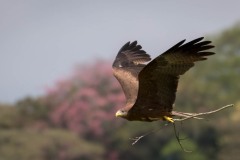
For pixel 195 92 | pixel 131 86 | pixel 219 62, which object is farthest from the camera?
pixel 219 62

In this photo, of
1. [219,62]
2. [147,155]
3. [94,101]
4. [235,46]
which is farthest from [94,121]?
[235,46]

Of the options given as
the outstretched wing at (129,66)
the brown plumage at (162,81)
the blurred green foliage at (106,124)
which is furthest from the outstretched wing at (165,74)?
the blurred green foliage at (106,124)

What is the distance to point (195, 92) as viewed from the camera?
34.8 meters

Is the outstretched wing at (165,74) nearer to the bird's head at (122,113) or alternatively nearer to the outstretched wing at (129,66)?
the bird's head at (122,113)

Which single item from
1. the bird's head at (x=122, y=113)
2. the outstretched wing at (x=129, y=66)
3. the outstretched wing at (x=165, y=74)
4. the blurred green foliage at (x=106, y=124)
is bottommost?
the bird's head at (x=122, y=113)

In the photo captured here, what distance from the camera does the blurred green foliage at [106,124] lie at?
3219 cm

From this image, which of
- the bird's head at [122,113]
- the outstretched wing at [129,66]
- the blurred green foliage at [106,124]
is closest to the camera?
the bird's head at [122,113]

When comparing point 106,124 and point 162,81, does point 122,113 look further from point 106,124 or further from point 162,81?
point 106,124

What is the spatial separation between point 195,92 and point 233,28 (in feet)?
34.9

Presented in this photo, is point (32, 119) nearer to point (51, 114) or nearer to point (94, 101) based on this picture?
point (51, 114)

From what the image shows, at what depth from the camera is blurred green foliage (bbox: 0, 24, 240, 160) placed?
32188 millimetres

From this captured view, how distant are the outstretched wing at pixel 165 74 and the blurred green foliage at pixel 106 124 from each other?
2203cm

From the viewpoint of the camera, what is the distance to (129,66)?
9.32 m

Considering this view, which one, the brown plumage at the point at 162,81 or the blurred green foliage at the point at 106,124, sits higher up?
the blurred green foliage at the point at 106,124
